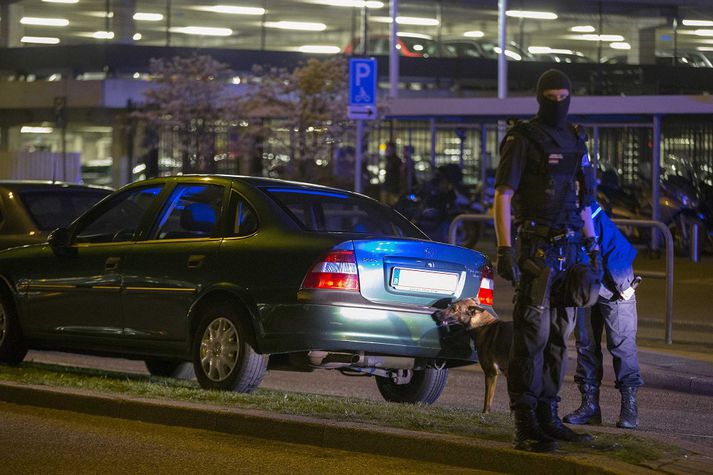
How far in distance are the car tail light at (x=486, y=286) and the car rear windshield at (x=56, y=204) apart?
16.3 ft

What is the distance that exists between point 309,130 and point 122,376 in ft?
60.9

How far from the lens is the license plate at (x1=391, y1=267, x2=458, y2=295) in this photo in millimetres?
8805

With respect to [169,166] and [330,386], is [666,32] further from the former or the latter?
[330,386]

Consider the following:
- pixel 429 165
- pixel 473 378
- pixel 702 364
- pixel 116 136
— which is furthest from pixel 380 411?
pixel 116 136

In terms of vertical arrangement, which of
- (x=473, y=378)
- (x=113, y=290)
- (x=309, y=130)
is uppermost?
(x=309, y=130)

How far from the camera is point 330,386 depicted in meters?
11.0

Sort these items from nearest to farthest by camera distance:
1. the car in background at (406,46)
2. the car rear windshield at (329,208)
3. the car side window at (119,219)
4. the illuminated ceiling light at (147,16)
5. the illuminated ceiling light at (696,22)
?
the car rear windshield at (329,208) → the car side window at (119,219) → the illuminated ceiling light at (696,22) → the car in background at (406,46) → the illuminated ceiling light at (147,16)

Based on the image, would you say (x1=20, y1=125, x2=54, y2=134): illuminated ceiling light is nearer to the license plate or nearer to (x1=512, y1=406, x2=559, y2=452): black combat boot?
the license plate

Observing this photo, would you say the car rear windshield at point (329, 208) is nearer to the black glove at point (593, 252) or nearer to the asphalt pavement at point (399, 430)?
the asphalt pavement at point (399, 430)

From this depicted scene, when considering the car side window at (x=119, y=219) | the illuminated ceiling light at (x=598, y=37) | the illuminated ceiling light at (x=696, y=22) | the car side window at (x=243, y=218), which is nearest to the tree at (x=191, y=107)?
the illuminated ceiling light at (x=598, y=37)

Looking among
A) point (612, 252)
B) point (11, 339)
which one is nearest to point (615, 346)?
point (612, 252)

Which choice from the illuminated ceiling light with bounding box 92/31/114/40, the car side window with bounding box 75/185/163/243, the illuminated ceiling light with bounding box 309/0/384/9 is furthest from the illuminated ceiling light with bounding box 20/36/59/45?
the car side window with bounding box 75/185/163/243

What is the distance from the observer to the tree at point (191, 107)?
30922mm

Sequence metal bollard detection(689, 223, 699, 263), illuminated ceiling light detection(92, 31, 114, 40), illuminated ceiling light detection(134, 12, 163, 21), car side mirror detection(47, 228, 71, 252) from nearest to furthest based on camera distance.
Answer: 1. car side mirror detection(47, 228, 71, 252)
2. metal bollard detection(689, 223, 699, 263)
3. illuminated ceiling light detection(92, 31, 114, 40)
4. illuminated ceiling light detection(134, 12, 163, 21)
